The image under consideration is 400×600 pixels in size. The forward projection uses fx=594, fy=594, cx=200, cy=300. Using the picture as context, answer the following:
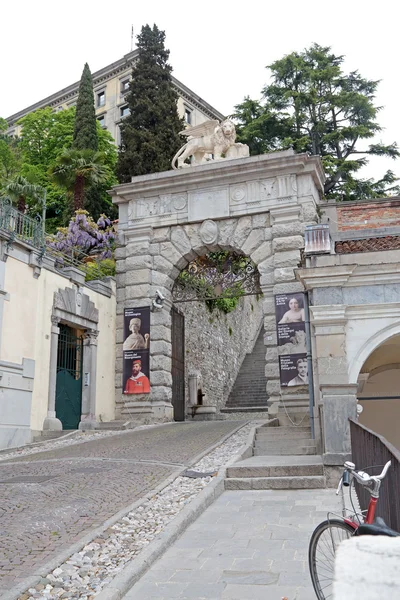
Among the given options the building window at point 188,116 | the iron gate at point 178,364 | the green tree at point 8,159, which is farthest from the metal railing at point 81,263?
the building window at point 188,116

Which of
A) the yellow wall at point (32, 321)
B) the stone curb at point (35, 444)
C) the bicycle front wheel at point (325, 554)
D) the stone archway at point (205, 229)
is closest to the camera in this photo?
the bicycle front wheel at point (325, 554)

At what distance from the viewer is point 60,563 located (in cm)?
478

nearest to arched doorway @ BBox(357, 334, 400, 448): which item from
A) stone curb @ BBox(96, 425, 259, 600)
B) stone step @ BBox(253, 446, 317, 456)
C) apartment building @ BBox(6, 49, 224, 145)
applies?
stone step @ BBox(253, 446, 317, 456)

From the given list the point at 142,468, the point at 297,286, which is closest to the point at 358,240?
the point at 142,468

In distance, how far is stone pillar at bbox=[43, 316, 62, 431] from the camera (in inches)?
605

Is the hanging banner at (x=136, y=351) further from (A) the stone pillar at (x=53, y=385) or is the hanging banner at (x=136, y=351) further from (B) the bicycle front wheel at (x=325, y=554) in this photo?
(B) the bicycle front wheel at (x=325, y=554)

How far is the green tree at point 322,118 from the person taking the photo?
2775cm

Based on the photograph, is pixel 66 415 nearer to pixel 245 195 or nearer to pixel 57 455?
pixel 57 455

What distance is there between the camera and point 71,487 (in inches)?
309

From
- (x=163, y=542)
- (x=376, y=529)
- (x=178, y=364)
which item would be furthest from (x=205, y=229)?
(x=376, y=529)

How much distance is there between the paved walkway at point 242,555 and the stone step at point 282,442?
371cm

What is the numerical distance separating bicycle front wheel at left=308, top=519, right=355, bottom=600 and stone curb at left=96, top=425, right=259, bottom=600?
1.37 metres

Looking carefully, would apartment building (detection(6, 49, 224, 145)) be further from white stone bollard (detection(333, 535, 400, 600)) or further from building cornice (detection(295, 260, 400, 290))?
white stone bollard (detection(333, 535, 400, 600))

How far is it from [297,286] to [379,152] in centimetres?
1405
